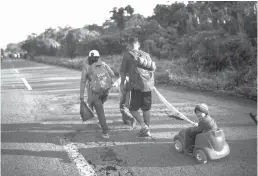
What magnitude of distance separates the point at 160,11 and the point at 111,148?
24692mm

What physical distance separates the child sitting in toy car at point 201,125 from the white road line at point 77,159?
1.48 m

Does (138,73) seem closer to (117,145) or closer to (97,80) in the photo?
(97,80)

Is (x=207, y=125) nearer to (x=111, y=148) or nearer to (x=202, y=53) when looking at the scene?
(x=111, y=148)

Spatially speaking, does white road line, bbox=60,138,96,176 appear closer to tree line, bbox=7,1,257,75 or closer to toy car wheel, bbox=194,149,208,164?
toy car wheel, bbox=194,149,208,164

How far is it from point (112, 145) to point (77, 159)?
2.37 ft

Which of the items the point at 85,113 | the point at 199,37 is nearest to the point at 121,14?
the point at 199,37

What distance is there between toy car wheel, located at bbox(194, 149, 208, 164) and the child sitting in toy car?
7.2 inches

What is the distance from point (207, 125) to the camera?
3.58 meters

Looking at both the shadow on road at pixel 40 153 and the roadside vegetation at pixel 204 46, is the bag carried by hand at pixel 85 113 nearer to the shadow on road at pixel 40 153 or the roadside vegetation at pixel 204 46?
the shadow on road at pixel 40 153

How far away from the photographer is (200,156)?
11.8 ft

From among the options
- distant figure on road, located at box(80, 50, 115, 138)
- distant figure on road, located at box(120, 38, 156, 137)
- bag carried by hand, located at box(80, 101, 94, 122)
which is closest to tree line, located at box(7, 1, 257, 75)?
distant figure on road, located at box(120, 38, 156, 137)

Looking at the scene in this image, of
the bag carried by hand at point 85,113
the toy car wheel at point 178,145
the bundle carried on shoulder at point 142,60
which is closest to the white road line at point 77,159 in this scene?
the bag carried by hand at point 85,113

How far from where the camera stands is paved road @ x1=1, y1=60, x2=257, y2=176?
11.7ft

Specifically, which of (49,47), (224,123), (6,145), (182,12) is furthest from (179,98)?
(49,47)
